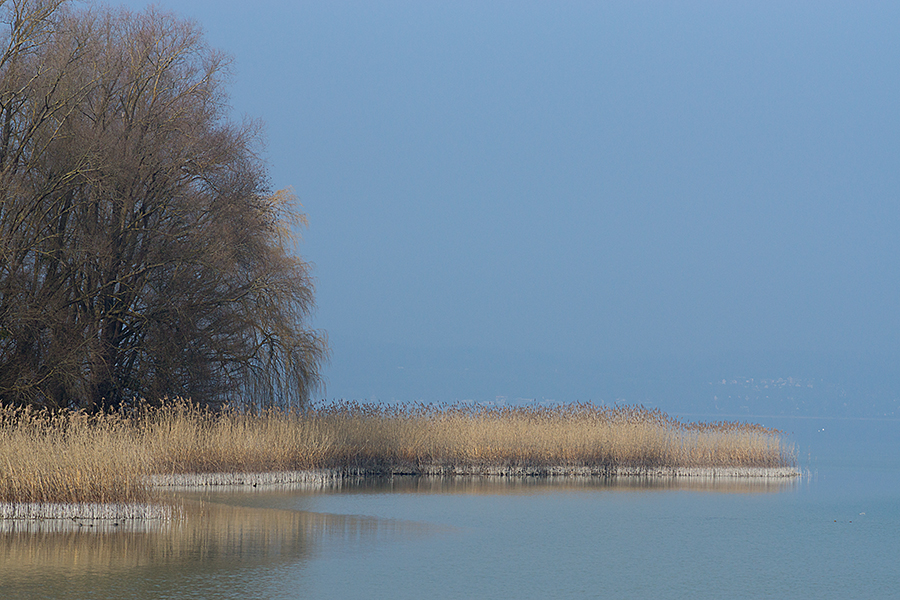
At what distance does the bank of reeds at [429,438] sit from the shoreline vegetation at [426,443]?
24 millimetres

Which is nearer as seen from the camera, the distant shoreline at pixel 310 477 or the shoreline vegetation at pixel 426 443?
the distant shoreline at pixel 310 477

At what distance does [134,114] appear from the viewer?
25.9 metres

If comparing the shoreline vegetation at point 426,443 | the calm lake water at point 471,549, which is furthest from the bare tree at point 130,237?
the calm lake water at point 471,549

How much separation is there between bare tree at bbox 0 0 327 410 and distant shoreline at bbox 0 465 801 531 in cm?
382

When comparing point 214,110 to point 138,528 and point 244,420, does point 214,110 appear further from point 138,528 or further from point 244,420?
point 138,528

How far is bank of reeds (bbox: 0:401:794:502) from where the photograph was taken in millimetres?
21812

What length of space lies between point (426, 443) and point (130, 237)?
8.20m

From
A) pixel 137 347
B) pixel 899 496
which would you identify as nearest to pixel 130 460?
pixel 137 347

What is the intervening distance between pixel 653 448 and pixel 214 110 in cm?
1346

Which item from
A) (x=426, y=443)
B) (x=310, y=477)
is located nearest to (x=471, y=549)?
(x=310, y=477)

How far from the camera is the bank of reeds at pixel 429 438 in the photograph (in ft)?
71.6

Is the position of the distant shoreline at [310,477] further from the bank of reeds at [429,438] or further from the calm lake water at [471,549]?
the calm lake water at [471,549]

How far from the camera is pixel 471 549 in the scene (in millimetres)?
14477

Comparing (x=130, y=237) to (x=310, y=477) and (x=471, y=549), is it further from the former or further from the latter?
(x=471, y=549)
